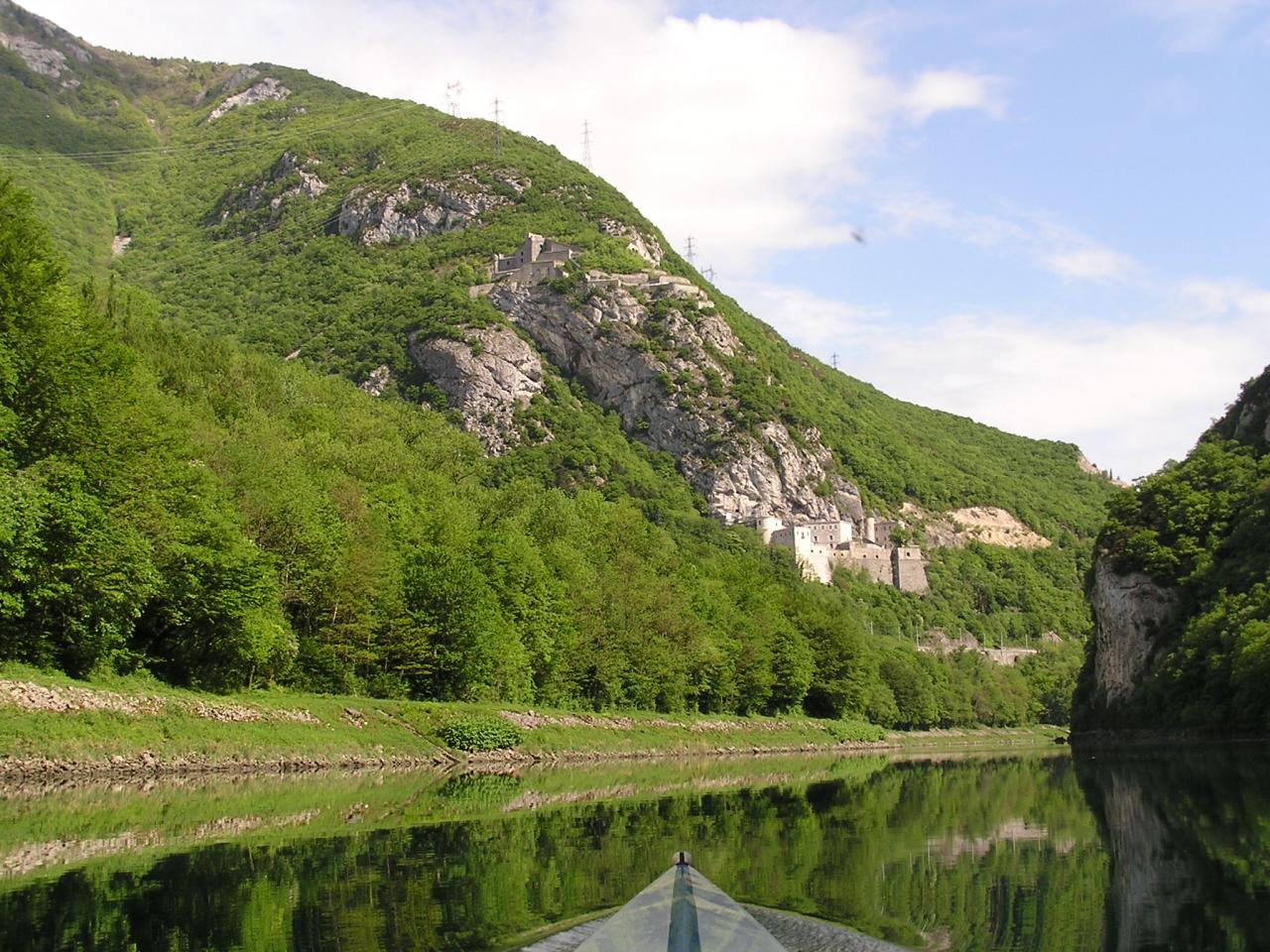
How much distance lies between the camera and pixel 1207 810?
31531 mm

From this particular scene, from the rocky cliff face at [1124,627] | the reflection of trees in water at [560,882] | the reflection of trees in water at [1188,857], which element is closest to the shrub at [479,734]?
the reflection of trees in water at [560,882]

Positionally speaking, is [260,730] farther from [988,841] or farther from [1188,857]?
[1188,857]

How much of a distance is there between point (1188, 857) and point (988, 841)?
5142 mm

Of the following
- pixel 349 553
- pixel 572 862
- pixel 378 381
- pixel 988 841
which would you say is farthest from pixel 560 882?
pixel 378 381

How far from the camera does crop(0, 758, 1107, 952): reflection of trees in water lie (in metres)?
16.3

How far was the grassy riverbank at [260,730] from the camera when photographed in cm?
3375

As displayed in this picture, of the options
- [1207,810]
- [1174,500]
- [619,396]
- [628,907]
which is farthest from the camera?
[619,396]

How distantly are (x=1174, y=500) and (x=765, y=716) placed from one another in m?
32.0

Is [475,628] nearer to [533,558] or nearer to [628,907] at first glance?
[533,558]

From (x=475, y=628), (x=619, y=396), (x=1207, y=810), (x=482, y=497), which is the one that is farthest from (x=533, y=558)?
(x=619, y=396)

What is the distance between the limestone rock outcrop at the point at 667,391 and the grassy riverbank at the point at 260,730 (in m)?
121

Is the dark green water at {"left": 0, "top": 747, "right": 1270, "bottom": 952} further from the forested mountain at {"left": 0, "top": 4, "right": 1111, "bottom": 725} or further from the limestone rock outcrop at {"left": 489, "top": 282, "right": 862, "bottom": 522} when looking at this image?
the limestone rock outcrop at {"left": 489, "top": 282, "right": 862, "bottom": 522}

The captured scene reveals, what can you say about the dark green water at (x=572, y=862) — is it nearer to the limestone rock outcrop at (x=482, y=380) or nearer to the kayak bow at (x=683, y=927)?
the kayak bow at (x=683, y=927)

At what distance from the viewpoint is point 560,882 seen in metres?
20.8
